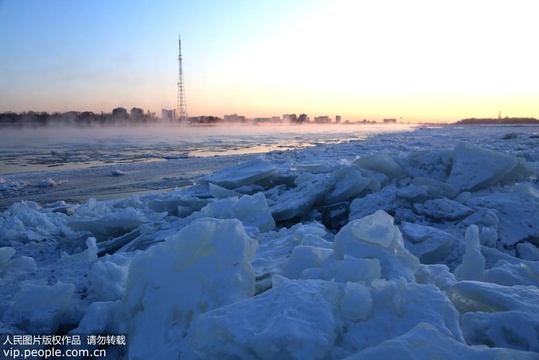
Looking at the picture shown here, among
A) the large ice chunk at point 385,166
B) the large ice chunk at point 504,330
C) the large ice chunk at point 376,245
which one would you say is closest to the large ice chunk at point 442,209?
the large ice chunk at point 385,166

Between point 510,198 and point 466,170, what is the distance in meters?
0.66

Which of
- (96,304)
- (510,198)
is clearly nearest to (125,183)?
(96,304)

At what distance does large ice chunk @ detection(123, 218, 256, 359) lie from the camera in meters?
1.87

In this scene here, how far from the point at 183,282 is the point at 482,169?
4.09 metres

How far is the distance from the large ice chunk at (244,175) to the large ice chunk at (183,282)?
4.24 m

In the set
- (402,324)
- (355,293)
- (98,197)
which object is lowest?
(98,197)

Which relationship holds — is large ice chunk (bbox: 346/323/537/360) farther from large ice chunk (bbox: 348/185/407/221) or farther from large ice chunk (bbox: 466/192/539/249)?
large ice chunk (bbox: 348/185/407/221)

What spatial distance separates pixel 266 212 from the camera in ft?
14.2

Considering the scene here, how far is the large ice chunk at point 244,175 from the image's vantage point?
6449mm

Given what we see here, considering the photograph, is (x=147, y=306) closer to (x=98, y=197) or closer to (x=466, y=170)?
(x=466, y=170)

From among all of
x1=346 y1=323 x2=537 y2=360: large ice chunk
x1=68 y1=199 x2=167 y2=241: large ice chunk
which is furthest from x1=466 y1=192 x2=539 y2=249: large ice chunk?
x1=68 y1=199 x2=167 y2=241: large ice chunk

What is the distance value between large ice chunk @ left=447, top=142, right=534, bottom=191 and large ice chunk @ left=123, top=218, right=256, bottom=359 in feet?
11.5

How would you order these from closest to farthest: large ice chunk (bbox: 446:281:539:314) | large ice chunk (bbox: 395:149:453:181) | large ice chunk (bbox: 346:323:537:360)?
large ice chunk (bbox: 346:323:537:360), large ice chunk (bbox: 446:281:539:314), large ice chunk (bbox: 395:149:453:181)

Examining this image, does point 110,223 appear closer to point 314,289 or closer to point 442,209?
point 314,289
